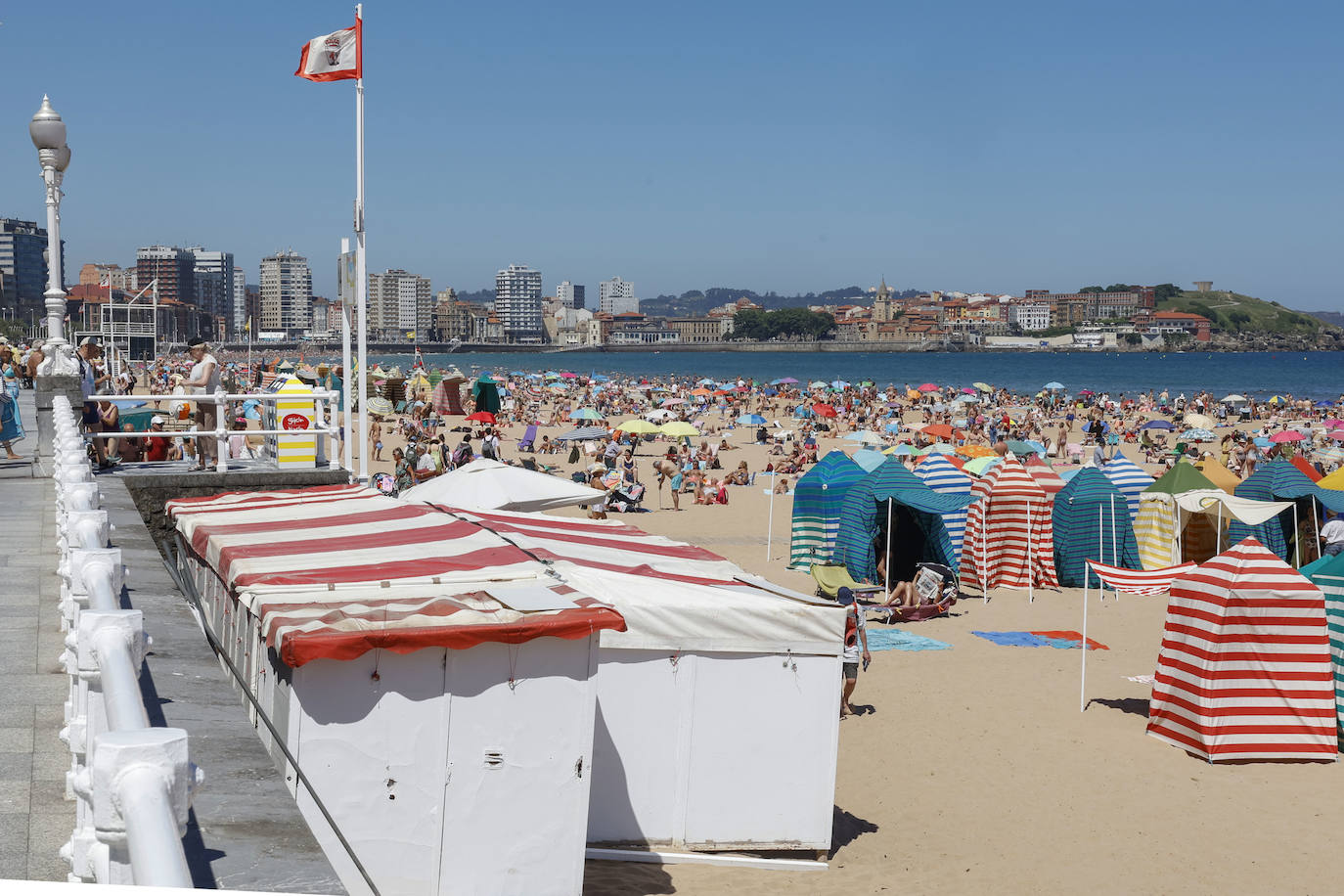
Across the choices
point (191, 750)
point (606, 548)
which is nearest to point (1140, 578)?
point (606, 548)

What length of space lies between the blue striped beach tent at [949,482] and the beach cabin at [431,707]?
12.3m

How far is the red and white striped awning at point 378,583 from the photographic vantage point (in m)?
5.29

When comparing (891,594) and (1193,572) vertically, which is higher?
(1193,572)

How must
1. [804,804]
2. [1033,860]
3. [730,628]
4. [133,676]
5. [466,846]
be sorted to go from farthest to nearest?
[1033,860] < [804,804] < [730,628] < [466,846] < [133,676]

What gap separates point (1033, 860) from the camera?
8453mm

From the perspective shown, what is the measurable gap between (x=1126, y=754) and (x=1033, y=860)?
2.59m

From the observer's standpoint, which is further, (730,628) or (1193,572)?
(1193,572)

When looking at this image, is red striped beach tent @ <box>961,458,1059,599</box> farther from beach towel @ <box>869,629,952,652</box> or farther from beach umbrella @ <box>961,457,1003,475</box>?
beach towel @ <box>869,629,952,652</box>

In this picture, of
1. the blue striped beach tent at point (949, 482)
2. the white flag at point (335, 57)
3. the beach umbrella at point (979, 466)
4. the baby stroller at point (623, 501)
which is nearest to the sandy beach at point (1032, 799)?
the blue striped beach tent at point (949, 482)

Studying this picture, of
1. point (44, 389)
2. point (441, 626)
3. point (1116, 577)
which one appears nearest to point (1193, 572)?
point (1116, 577)

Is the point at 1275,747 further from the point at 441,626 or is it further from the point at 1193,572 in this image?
the point at 441,626

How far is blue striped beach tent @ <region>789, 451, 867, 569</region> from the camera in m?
17.7

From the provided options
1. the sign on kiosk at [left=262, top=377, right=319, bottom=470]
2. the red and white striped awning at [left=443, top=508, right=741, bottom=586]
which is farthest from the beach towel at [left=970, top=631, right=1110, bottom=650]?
the sign on kiosk at [left=262, top=377, right=319, bottom=470]

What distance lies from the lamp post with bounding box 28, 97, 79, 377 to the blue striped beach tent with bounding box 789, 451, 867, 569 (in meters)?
10.1
